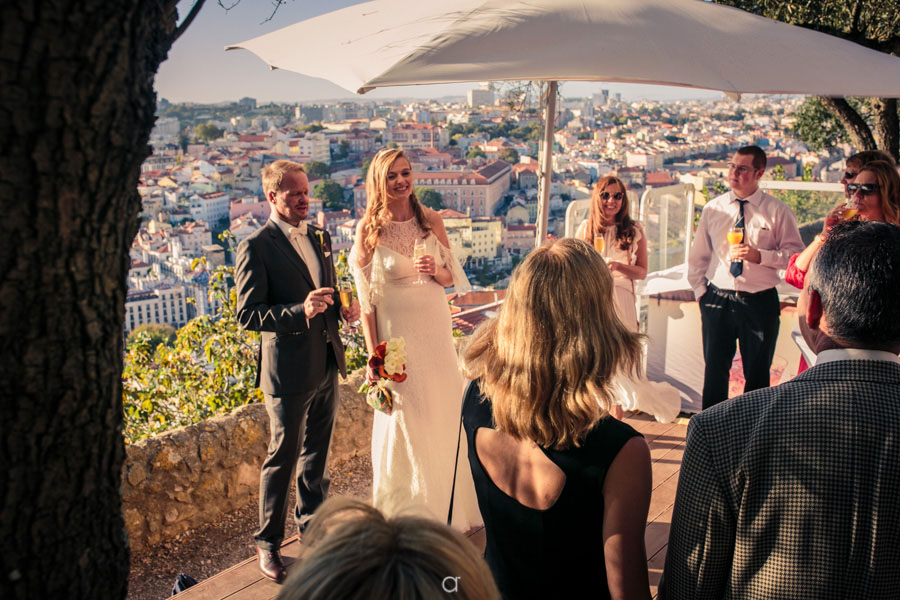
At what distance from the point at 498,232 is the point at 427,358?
4.61 meters

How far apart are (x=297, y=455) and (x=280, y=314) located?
70 centimetres

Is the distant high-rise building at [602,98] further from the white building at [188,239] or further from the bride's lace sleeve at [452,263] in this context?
the bride's lace sleeve at [452,263]

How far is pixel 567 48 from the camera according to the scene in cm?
293

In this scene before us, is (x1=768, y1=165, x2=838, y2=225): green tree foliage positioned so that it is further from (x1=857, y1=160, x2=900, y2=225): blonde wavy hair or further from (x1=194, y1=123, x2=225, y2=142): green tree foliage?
(x1=194, y1=123, x2=225, y2=142): green tree foliage

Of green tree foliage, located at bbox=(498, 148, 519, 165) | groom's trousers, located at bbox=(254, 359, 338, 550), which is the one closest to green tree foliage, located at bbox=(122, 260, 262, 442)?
groom's trousers, located at bbox=(254, 359, 338, 550)

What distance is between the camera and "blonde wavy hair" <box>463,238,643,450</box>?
1.73 metres

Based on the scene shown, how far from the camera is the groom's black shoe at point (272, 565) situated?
3.19 metres

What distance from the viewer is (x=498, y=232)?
822 cm

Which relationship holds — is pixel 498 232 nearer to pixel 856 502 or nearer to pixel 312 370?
pixel 312 370

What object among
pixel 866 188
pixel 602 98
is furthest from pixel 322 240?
pixel 602 98

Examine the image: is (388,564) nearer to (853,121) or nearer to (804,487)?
(804,487)

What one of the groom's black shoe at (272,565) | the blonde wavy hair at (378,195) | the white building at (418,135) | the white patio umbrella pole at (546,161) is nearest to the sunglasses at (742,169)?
the white patio umbrella pole at (546,161)

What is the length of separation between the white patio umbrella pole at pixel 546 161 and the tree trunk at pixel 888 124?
22.5 ft

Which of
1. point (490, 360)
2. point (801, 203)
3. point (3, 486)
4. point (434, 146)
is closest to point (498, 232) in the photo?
point (801, 203)
